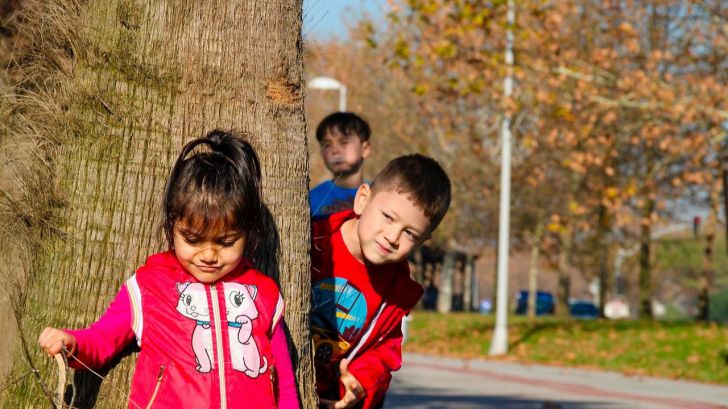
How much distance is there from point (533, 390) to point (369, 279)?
11.6 meters

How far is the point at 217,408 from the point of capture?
297 centimetres

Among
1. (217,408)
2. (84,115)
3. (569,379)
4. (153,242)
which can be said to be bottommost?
(569,379)

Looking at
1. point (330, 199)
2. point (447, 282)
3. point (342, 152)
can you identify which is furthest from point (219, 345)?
point (447, 282)

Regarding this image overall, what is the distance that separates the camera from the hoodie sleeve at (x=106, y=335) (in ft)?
10.1

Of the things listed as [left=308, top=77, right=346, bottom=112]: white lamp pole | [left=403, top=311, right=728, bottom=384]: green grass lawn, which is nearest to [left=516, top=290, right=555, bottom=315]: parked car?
[left=403, top=311, right=728, bottom=384]: green grass lawn

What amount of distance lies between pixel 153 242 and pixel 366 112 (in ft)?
126

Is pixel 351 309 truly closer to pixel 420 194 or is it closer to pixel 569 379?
pixel 420 194

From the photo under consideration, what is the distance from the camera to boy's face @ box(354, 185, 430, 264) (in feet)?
12.3

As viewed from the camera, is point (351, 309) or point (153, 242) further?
point (351, 309)

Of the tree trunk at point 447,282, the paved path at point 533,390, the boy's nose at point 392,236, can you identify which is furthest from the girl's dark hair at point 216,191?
the tree trunk at point 447,282

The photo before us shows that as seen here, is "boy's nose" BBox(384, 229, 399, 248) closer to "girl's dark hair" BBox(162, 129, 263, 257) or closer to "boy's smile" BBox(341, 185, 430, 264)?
"boy's smile" BBox(341, 185, 430, 264)

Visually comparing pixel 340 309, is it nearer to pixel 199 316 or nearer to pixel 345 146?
pixel 199 316

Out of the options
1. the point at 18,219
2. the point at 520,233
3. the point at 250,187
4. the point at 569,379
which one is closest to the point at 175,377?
the point at 250,187

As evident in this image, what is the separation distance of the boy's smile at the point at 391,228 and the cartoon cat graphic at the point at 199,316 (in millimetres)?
833
